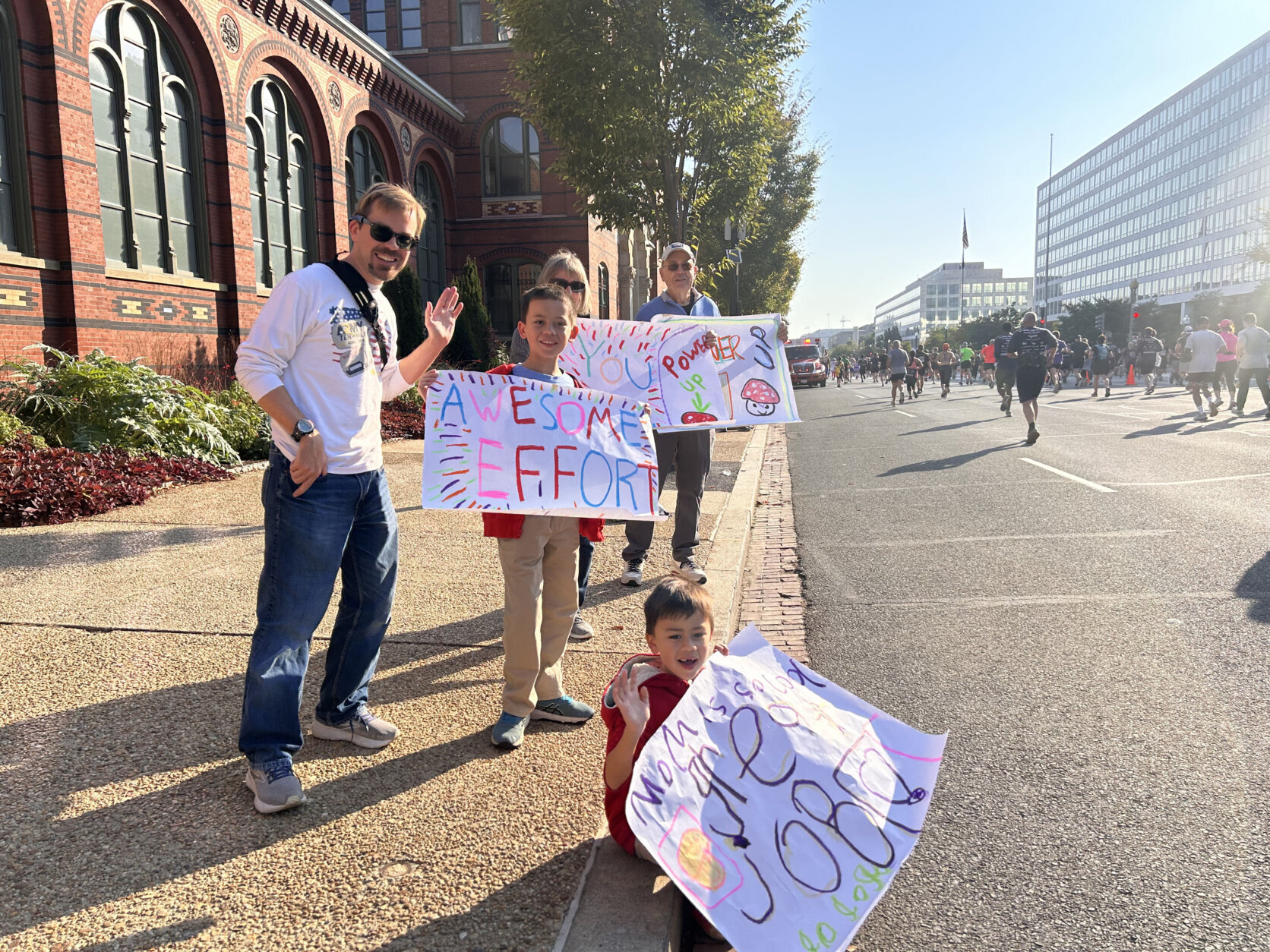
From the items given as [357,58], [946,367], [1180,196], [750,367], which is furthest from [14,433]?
[1180,196]

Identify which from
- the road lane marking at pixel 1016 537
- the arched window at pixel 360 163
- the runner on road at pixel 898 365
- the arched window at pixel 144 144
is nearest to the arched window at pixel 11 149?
the arched window at pixel 144 144

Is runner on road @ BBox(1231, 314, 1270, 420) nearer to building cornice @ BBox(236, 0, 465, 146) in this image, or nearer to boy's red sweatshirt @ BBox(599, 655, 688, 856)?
boy's red sweatshirt @ BBox(599, 655, 688, 856)

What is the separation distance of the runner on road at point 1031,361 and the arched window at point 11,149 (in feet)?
48.1

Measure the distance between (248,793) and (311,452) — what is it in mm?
1150

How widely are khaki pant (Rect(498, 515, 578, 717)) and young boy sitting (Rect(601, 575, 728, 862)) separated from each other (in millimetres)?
801

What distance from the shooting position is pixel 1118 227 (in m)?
126

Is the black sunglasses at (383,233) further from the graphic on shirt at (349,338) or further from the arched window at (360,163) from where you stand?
the arched window at (360,163)

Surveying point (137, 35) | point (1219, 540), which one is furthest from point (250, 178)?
point (1219, 540)

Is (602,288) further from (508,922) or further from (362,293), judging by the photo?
(508,922)

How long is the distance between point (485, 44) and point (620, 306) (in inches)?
447

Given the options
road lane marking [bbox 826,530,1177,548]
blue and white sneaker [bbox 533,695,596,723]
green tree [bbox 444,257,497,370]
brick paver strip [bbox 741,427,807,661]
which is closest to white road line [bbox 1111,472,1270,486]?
road lane marking [bbox 826,530,1177,548]

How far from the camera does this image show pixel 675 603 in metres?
2.49

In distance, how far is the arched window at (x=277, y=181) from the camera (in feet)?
59.4

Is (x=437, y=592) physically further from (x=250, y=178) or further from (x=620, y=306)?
(x=620, y=306)
